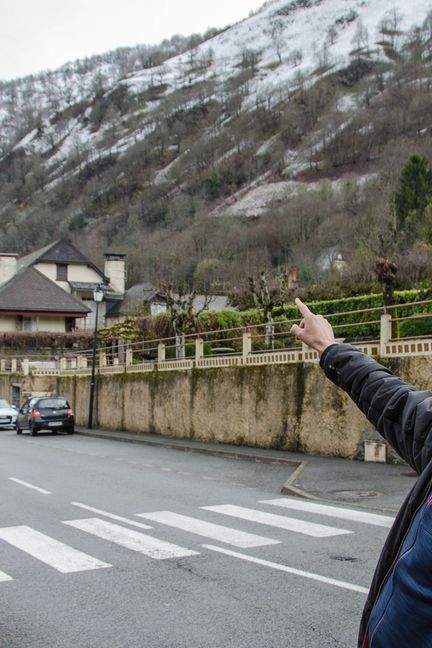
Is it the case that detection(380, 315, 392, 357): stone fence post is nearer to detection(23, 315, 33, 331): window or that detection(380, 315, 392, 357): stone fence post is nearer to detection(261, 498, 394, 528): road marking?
detection(261, 498, 394, 528): road marking

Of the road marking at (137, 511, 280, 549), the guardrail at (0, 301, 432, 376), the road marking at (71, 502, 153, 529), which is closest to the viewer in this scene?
the road marking at (137, 511, 280, 549)

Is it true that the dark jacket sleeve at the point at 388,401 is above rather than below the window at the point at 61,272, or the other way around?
below

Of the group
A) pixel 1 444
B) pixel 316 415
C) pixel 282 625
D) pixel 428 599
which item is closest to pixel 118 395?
pixel 1 444

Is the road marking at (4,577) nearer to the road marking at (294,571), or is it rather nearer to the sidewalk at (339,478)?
the road marking at (294,571)

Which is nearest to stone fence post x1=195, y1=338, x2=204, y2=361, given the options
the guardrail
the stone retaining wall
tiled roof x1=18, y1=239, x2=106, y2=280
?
the guardrail

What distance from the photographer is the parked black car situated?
27312 millimetres

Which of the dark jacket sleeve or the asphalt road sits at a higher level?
the dark jacket sleeve

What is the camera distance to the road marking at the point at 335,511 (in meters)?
9.36

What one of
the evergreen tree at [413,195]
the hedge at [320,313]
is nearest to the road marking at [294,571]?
the hedge at [320,313]

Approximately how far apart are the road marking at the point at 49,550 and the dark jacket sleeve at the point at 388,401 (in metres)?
4.97

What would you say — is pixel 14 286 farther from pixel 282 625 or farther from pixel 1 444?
pixel 282 625

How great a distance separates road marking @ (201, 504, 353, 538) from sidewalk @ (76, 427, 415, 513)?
60.1 inches

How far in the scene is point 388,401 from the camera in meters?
2.49

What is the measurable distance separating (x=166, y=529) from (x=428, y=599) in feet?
24.1
